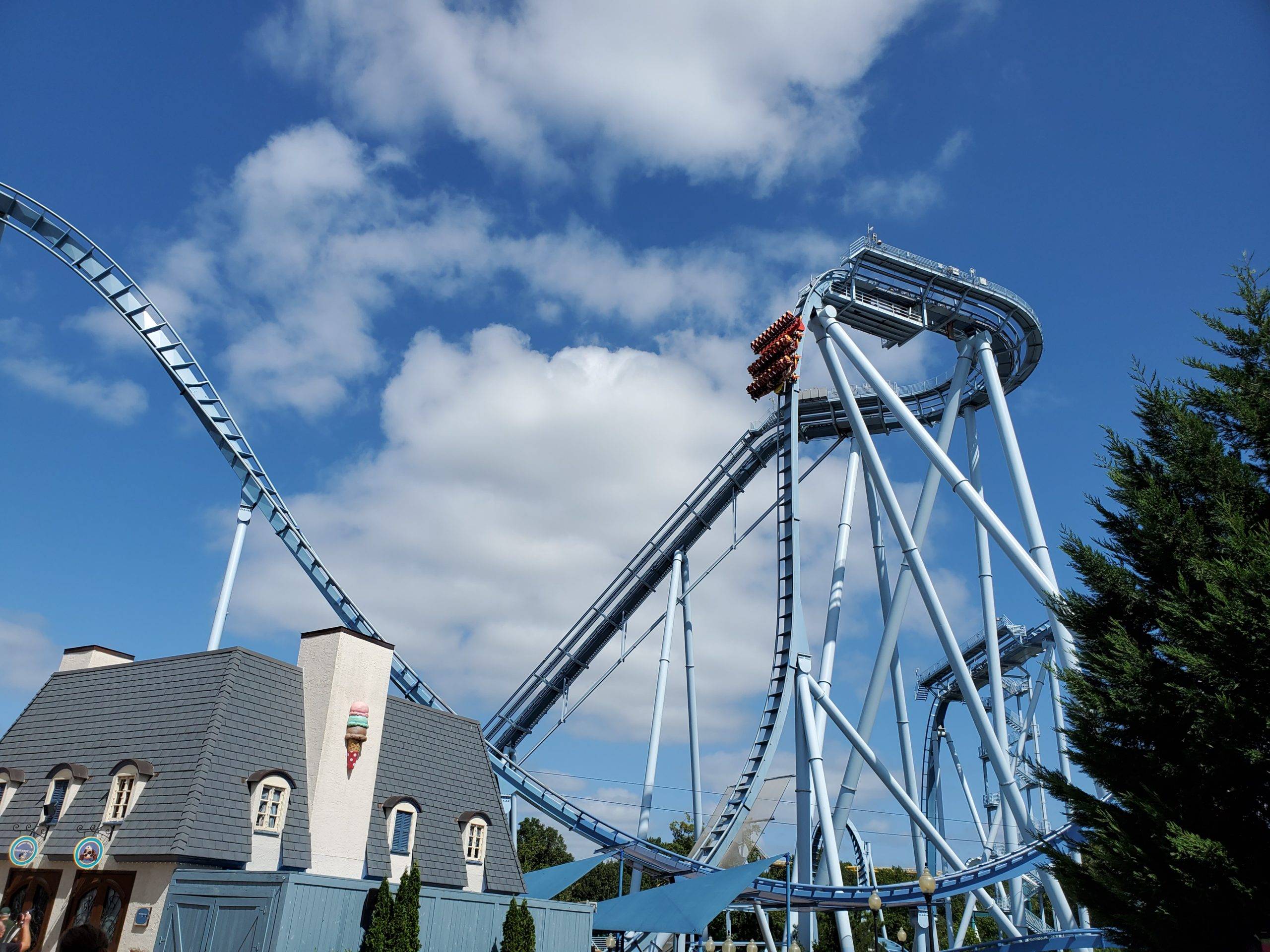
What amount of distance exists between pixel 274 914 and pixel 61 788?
6007mm

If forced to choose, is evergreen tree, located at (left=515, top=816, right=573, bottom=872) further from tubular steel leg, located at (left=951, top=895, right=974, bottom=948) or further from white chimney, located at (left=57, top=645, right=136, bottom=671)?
white chimney, located at (left=57, top=645, right=136, bottom=671)

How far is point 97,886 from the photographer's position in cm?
1417

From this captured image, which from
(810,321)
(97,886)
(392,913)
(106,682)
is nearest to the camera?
(392,913)

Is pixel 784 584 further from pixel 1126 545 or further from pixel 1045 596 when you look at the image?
pixel 1126 545

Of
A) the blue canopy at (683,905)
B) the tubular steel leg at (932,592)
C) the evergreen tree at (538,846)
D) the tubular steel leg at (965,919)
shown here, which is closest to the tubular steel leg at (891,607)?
the tubular steel leg at (932,592)

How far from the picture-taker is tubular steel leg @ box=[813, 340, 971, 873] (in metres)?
21.2

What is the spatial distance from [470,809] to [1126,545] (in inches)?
536

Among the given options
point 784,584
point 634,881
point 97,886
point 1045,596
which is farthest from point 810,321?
point 97,886

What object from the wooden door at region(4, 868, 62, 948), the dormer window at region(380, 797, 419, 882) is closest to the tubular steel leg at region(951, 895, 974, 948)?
the dormer window at region(380, 797, 419, 882)

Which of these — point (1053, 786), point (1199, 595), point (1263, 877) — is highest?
point (1199, 595)

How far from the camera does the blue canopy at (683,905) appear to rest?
16.2 m

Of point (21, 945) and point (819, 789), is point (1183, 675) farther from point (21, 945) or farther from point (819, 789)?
point (819, 789)

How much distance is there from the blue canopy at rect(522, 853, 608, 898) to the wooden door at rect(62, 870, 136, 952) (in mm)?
9064

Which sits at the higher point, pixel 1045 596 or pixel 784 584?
pixel 784 584
